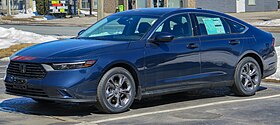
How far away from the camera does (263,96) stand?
10.2 meters

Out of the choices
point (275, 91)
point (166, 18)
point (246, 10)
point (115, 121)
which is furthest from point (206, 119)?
point (246, 10)

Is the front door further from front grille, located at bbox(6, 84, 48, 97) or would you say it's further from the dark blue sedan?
front grille, located at bbox(6, 84, 48, 97)

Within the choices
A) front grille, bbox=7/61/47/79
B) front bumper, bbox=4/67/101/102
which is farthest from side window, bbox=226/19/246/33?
front grille, bbox=7/61/47/79

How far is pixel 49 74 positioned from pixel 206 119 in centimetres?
223

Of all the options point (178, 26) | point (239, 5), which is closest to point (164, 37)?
point (178, 26)

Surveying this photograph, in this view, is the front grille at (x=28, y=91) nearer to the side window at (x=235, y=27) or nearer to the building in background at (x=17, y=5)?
the side window at (x=235, y=27)

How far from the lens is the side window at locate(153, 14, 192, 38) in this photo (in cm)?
922

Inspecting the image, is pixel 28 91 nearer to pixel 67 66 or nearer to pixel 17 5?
pixel 67 66

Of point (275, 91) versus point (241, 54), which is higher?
point (241, 54)

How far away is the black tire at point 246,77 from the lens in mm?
10000

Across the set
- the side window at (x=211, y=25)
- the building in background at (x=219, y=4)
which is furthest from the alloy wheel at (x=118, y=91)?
the building in background at (x=219, y=4)

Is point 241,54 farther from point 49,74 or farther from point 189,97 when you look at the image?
point 49,74

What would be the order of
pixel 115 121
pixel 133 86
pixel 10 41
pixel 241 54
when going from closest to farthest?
pixel 115 121 < pixel 133 86 < pixel 241 54 < pixel 10 41

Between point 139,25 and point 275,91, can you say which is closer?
point 139,25
